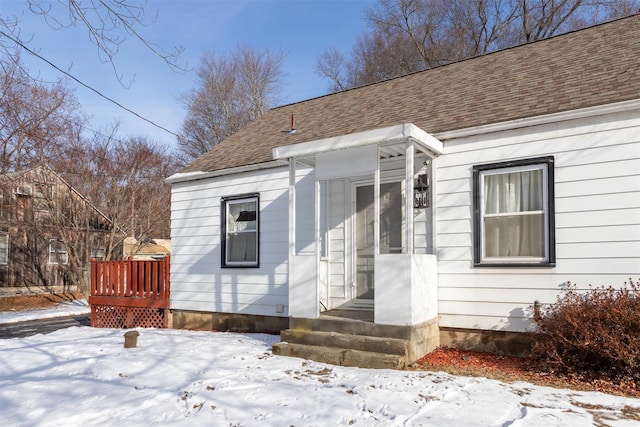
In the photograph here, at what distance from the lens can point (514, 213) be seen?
6145mm

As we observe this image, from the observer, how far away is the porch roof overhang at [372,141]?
584 cm

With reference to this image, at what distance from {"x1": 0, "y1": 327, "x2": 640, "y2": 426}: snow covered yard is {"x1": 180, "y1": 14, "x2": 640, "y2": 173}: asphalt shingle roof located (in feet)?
11.8

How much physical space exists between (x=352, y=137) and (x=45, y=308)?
18.1 meters

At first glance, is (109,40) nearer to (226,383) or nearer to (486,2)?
(226,383)

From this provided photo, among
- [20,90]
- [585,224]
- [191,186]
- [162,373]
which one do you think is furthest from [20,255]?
[585,224]

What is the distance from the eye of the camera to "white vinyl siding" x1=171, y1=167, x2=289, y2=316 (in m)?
8.41

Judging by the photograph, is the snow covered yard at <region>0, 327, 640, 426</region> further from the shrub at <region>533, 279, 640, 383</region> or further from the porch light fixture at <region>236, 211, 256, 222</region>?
Result: the porch light fixture at <region>236, 211, 256, 222</region>

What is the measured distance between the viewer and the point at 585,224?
5.62 m

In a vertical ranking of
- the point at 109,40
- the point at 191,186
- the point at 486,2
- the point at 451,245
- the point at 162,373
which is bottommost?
the point at 162,373

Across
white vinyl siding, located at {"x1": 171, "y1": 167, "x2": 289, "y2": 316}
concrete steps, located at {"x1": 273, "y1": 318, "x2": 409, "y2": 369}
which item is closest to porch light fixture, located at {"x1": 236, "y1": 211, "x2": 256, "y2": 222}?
white vinyl siding, located at {"x1": 171, "y1": 167, "x2": 289, "y2": 316}

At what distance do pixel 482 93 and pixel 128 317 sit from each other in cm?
884

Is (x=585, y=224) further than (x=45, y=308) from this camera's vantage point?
No

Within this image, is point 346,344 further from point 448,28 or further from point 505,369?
point 448,28

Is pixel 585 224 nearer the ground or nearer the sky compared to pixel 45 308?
nearer the sky
